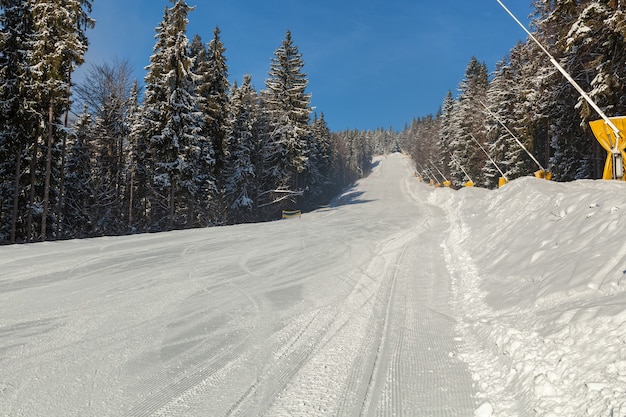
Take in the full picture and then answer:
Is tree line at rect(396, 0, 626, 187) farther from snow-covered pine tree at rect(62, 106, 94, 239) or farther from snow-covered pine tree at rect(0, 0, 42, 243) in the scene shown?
snow-covered pine tree at rect(62, 106, 94, 239)

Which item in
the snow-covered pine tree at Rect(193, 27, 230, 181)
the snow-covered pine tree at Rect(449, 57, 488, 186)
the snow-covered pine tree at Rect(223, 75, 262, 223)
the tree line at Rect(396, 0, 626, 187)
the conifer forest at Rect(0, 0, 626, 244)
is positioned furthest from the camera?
the snow-covered pine tree at Rect(449, 57, 488, 186)

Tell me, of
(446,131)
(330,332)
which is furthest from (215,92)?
(446,131)

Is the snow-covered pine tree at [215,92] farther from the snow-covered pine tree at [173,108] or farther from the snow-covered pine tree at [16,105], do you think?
the snow-covered pine tree at [16,105]

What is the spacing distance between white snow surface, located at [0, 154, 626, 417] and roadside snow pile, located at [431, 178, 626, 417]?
0.07 feet

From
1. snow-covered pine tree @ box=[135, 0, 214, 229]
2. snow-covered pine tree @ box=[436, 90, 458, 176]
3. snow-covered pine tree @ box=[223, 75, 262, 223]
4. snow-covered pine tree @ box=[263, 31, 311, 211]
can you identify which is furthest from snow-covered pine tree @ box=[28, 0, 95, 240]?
snow-covered pine tree @ box=[436, 90, 458, 176]

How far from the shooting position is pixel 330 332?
4902 millimetres

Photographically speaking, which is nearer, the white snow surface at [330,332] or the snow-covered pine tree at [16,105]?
the white snow surface at [330,332]

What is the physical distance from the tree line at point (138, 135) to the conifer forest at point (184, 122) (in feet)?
0.26

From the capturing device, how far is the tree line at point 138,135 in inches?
655

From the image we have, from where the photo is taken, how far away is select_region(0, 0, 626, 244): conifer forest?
52.9ft

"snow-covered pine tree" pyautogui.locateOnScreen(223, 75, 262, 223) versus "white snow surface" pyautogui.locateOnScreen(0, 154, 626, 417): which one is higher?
"snow-covered pine tree" pyautogui.locateOnScreen(223, 75, 262, 223)

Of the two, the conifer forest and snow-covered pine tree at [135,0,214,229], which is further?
snow-covered pine tree at [135,0,214,229]

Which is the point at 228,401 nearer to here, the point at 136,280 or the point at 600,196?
the point at 136,280

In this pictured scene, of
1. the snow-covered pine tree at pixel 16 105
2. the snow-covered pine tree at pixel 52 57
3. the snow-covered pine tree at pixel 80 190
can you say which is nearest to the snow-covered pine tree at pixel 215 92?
the snow-covered pine tree at pixel 80 190
